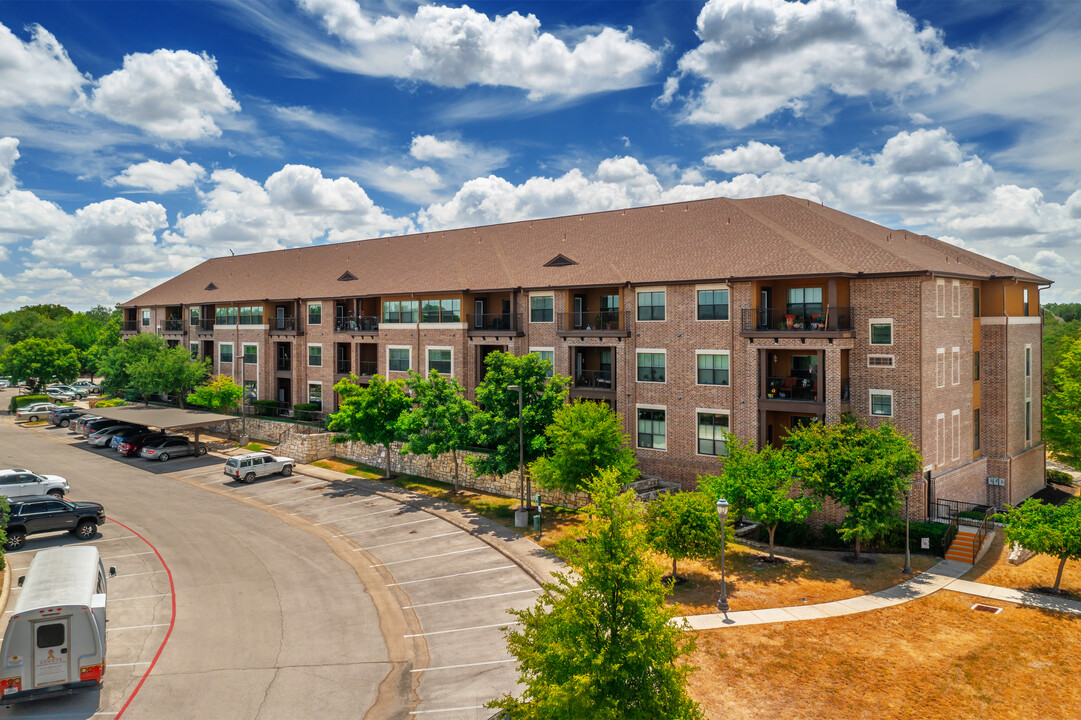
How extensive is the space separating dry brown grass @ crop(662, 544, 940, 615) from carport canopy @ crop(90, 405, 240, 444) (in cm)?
3727

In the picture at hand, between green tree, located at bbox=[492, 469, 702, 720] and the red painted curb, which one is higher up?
green tree, located at bbox=[492, 469, 702, 720]

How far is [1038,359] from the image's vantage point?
43844mm

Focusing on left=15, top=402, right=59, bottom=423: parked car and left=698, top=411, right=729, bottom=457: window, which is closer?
left=698, top=411, right=729, bottom=457: window

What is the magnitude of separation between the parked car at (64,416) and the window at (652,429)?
57411 mm

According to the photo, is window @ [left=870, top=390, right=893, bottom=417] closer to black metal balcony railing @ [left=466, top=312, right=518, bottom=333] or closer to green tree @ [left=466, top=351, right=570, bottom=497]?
green tree @ [left=466, top=351, right=570, bottom=497]

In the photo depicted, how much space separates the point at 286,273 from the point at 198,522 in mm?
37684

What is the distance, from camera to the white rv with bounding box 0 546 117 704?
1600 centimetres

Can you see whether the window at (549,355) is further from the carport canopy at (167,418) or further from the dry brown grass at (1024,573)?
the carport canopy at (167,418)

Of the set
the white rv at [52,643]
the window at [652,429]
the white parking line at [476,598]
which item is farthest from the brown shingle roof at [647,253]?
the white rv at [52,643]

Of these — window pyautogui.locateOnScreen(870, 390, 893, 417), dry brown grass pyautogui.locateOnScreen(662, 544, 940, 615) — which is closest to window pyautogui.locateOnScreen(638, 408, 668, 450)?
dry brown grass pyautogui.locateOnScreen(662, 544, 940, 615)

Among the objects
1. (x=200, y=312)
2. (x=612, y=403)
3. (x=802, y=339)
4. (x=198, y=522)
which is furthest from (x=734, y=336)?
(x=200, y=312)

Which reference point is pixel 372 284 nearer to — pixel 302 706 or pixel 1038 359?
pixel 302 706

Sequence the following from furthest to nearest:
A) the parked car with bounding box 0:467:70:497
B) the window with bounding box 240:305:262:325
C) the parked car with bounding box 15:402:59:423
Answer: the parked car with bounding box 15:402:59:423 < the window with bounding box 240:305:262:325 < the parked car with bounding box 0:467:70:497

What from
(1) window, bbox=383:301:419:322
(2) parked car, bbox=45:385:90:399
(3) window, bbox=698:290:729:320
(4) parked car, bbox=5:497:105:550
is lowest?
(4) parked car, bbox=5:497:105:550
